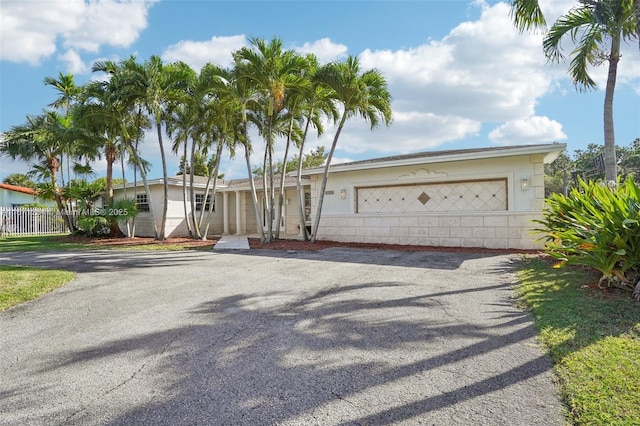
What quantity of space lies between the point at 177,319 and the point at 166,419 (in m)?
2.36

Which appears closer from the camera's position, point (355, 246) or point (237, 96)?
point (237, 96)

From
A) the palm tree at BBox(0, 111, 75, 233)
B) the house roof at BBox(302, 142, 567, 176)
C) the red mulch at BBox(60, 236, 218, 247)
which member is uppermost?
the palm tree at BBox(0, 111, 75, 233)

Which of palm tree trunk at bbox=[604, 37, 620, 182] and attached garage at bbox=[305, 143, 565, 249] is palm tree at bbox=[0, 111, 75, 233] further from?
palm tree trunk at bbox=[604, 37, 620, 182]

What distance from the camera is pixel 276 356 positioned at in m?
3.44

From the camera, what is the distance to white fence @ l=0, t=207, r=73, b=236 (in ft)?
70.8

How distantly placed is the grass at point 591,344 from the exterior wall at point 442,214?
4721 millimetres

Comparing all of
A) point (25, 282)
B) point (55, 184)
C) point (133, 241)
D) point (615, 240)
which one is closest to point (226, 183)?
point (133, 241)

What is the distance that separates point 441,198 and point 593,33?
20.1 feet

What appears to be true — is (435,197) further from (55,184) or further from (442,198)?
(55,184)

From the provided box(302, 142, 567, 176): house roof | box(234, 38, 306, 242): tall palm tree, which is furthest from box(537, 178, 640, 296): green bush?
box(234, 38, 306, 242): tall palm tree

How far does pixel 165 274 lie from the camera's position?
7.88 meters

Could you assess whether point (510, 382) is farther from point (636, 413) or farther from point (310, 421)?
point (310, 421)

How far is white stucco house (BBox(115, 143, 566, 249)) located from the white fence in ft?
58.0

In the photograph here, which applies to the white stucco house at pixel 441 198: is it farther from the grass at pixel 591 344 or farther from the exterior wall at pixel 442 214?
the grass at pixel 591 344
